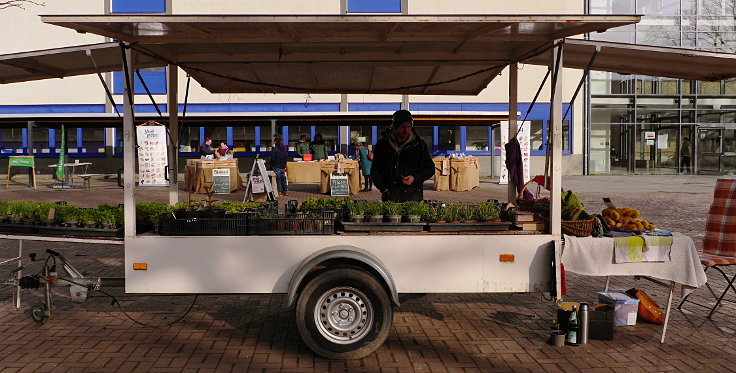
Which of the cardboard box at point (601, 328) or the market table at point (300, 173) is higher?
the market table at point (300, 173)

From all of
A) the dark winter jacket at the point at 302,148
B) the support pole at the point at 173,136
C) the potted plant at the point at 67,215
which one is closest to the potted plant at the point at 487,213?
the potted plant at the point at 67,215

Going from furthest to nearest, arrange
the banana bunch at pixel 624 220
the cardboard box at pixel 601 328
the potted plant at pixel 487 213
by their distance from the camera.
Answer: the banana bunch at pixel 624 220
the cardboard box at pixel 601 328
the potted plant at pixel 487 213

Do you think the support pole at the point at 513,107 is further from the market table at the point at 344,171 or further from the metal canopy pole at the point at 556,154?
the market table at the point at 344,171

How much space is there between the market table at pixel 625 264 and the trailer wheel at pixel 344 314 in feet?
5.06

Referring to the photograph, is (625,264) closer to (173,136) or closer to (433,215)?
(433,215)

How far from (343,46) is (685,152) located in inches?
1135

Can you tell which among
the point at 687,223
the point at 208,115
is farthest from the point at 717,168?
the point at 208,115

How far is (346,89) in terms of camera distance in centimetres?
771

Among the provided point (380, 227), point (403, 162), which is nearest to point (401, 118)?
point (403, 162)

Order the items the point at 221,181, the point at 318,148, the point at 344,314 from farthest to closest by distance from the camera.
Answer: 1. the point at 318,148
2. the point at 221,181
3. the point at 344,314

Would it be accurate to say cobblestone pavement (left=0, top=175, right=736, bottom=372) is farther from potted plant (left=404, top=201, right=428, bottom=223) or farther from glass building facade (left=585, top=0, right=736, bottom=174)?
glass building facade (left=585, top=0, right=736, bottom=174)

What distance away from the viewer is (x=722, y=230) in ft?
17.8

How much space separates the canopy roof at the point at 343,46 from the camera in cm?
413

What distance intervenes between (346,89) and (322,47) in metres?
1.98
